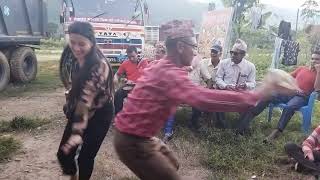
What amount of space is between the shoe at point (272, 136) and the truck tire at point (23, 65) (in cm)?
678

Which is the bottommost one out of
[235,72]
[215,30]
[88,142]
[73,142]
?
[88,142]

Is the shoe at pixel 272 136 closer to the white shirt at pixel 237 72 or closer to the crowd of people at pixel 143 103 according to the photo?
the white shirt at pixel 237 72

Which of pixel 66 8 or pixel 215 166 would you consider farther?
pixel 66 8

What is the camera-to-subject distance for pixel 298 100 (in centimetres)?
613

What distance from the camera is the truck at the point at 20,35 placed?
31.3 ft

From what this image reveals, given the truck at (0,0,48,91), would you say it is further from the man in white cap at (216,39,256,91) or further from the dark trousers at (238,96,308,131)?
the dark trousers at (238,96,308,131)

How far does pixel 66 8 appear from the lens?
32.9ft

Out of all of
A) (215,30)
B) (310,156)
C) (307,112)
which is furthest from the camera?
(215,30)

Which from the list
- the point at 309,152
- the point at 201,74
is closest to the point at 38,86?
the point at 201,74

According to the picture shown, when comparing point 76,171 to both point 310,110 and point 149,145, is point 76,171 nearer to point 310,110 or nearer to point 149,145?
point 149,145

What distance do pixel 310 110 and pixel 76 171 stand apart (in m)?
3.85

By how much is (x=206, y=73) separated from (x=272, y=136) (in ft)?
4.56

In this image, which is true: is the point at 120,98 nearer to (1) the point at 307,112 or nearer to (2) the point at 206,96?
(1) the point at 307,112

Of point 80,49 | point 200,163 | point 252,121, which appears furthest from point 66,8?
point 80,49
